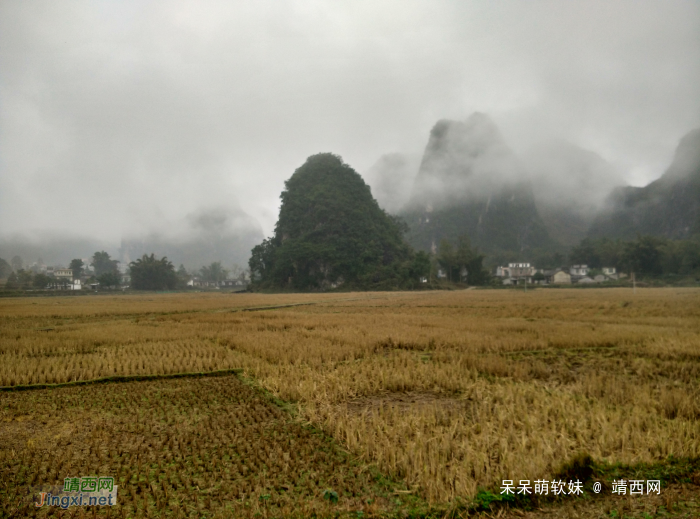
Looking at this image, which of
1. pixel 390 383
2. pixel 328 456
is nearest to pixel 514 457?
pixel 328 456

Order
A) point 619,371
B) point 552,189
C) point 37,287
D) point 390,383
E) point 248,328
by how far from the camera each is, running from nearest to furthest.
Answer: point 390,383, point 619,371, point 248,328, point 37,287, point 552,189

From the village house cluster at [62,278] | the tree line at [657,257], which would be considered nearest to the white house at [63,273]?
the village house cluster at [62,278]

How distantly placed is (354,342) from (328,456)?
16.4 ft

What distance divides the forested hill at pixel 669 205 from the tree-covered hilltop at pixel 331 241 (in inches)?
1612

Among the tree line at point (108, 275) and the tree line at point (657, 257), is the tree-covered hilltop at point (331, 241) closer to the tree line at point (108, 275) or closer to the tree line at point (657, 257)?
the tree line at point (108, 275)

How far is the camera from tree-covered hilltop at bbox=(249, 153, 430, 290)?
5512 centimetres

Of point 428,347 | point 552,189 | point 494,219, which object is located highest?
point 552,189

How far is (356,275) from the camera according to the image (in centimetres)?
Answer: 5497

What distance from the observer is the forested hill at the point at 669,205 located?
7100cm

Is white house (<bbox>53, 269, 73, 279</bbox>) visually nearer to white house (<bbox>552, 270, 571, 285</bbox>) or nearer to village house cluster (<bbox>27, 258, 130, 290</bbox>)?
village house cluster (<bbox>27, 258, 130, 290</bbox>)

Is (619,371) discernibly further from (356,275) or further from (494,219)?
(494,219)

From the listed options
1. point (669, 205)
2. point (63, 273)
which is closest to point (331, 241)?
point (63, 273)

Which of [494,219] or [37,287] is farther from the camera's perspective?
[494,219]

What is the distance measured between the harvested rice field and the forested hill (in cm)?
7284
